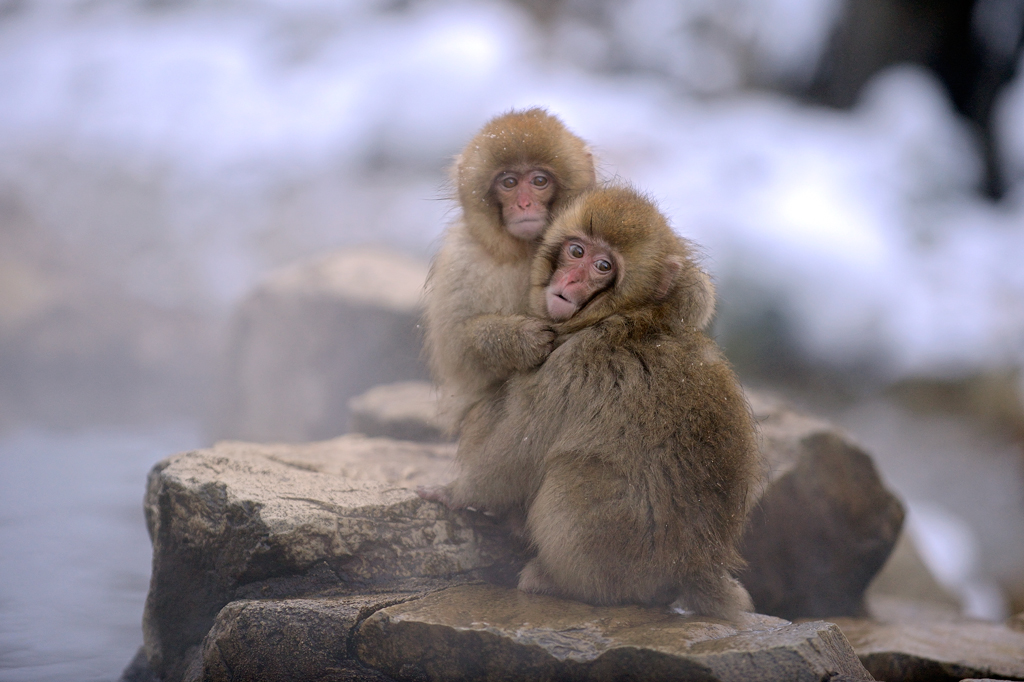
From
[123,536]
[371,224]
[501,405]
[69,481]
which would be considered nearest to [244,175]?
[371,224]

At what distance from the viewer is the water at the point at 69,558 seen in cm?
313

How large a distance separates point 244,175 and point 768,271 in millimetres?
6011

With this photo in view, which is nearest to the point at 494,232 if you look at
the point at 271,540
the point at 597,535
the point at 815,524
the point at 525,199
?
the point at 525,199

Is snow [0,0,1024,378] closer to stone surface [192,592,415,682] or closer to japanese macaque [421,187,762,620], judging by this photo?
japanese macaque [421,187,762,620]

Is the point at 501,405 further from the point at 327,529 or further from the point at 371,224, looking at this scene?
the point at 371,224

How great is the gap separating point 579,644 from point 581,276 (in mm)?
1218

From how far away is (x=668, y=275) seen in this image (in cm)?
281

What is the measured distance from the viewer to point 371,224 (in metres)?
9.05

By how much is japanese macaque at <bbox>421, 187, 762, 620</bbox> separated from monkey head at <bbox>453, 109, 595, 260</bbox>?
0.25 meters

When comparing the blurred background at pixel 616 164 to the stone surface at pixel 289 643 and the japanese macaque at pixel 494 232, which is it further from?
the stone surface at pixel 289 643

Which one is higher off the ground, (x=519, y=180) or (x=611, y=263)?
(x=519, y=180)

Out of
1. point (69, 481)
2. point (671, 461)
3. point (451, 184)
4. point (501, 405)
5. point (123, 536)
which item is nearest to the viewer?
point (671, 461)

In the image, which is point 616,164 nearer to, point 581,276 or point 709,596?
point 581,276

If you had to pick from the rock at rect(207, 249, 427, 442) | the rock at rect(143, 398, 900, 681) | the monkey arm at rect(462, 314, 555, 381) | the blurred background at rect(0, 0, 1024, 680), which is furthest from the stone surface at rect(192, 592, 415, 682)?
the blurred background at rect(0, 0, 1024, 680)
